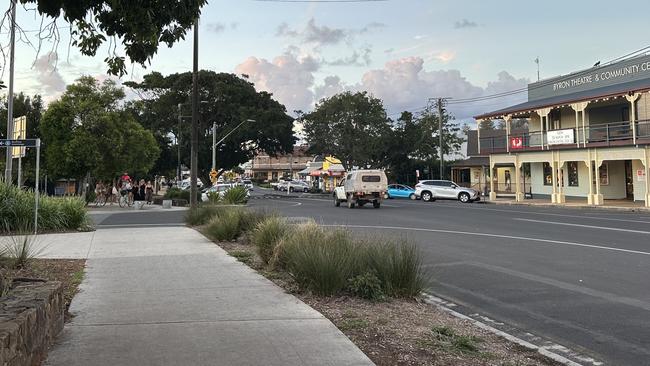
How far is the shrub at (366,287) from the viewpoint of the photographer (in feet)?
23.2

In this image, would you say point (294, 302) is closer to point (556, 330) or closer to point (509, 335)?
point (509, 335)

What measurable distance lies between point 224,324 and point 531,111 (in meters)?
35.9

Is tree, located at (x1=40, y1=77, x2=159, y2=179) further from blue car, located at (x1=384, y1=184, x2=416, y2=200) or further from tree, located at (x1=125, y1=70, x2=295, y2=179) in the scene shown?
blue car, located at (x1=384, y1=184, x2=416, y2=200)

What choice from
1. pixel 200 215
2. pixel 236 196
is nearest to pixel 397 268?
pixel 200 215

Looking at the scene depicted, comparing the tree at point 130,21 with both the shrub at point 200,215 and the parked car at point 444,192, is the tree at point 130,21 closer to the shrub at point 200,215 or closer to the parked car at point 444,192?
the shrub at point 200,215

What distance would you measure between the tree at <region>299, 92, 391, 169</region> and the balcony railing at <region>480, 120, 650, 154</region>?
17.3 metres

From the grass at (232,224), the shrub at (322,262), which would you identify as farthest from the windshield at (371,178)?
the shrub at (322,262)

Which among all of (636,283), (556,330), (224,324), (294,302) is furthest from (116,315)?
(636,283)

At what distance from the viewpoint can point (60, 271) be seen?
9305mm

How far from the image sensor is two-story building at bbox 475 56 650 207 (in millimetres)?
31781

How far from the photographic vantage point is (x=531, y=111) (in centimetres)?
3762

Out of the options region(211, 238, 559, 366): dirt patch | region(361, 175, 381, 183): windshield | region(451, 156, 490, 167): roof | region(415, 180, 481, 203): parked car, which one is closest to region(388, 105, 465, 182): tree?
region(451, 156, 490, 167): roof

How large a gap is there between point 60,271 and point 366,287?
552 cm

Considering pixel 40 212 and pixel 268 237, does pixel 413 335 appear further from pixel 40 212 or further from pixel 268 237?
pixel 40 212
